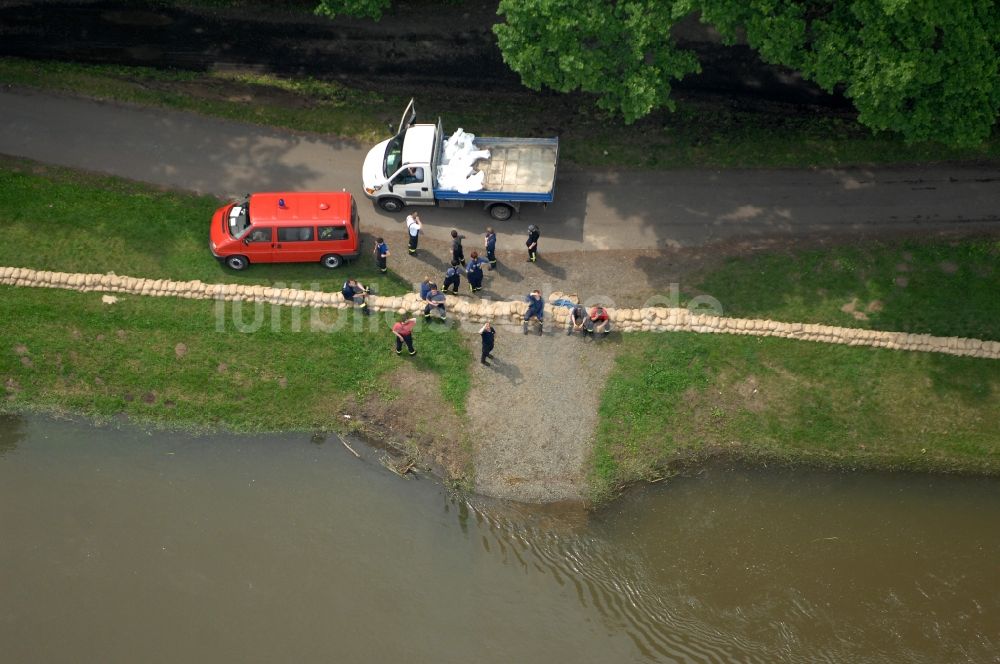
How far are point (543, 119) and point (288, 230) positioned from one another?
8.83m

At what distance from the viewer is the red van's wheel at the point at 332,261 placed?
2478 centimetres

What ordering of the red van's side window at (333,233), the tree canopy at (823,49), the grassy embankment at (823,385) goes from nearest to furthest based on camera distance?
the tree canopy at (823,49) → the grassy embankment at (823,385) → the red van's side window at (333,233)

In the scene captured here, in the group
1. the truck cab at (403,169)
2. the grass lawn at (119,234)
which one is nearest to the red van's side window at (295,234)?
the grass lawn at (119,234)

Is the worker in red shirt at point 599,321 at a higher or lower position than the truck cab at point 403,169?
lower

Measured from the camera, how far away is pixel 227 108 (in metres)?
28.3

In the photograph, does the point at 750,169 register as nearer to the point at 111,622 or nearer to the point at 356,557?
the point at 356,557

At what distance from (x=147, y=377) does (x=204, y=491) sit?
3484mm

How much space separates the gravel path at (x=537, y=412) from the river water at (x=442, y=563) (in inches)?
30.5

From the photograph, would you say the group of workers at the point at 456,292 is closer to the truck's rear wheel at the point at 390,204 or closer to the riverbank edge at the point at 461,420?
the riverbank edge at the point at 461,420

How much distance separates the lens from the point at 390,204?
26.1m

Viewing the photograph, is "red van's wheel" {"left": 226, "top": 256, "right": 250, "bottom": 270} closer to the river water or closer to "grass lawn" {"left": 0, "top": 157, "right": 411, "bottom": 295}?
"grass lawn" {"left": 0, "top": 157, "right": 411, "bottom": 295}

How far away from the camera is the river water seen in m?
20.6

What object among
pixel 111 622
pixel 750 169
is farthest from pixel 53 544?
pixel 750 169

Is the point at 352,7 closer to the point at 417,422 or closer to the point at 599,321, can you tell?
the point at 599,321
